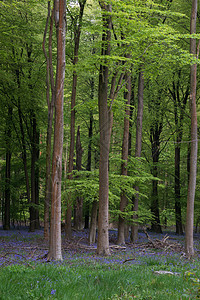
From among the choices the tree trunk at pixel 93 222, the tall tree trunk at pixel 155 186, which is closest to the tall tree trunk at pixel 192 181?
the tree trunk at pixel 93 222

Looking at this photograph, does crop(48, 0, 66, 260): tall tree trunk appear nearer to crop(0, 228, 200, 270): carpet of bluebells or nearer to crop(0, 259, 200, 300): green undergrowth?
crop(0, 228, 200, 270): carpet of bluebells

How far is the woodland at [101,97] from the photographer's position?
407 inches

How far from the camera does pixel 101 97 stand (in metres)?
11.8

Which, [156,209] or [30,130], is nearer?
[30,130]

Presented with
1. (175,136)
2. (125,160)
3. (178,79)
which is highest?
(178,79)

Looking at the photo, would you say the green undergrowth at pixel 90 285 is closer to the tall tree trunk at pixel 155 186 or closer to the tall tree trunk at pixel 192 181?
the tall tree trunk at pixel 192 181

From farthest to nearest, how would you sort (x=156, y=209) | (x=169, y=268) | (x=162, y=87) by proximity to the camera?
(x=156, y=209), (x=162, y=87), (x=169, y=268)

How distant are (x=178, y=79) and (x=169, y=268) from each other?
709 inches

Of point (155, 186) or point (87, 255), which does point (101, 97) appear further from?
point (155, 186)

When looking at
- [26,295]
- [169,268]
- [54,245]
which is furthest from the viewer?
[54,245]

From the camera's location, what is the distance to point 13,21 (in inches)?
605

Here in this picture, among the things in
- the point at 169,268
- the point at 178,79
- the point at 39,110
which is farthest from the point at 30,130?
the point at 169,268

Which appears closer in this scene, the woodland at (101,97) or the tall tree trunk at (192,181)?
the woodland at (101,97)

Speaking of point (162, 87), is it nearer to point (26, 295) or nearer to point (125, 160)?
point (125, 160)
